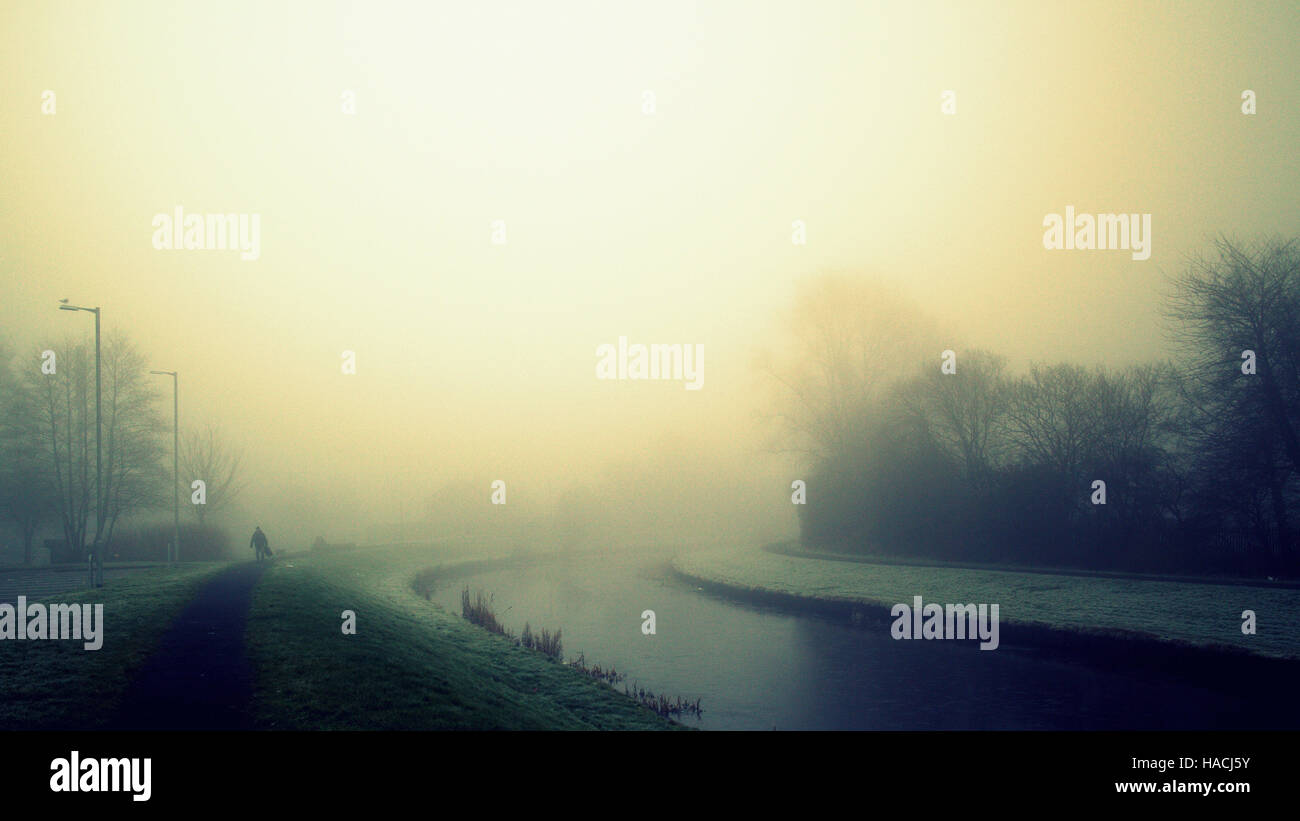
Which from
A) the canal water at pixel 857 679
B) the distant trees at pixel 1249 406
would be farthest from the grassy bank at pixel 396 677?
the distant trees at pixel 1249 406

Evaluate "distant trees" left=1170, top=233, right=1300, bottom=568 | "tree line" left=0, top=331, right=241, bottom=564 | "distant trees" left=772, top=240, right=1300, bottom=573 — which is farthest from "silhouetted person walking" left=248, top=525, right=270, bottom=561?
"distant trees" left=1170, top=233, right=1300, bottom=568

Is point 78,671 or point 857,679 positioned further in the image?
point 857,679

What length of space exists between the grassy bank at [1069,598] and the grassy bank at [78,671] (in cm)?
2667

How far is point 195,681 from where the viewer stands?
13.9 m

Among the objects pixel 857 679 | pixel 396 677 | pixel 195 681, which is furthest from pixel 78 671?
pixel 857 679

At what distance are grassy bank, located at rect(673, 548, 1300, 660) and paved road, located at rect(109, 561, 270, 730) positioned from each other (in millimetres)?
24888

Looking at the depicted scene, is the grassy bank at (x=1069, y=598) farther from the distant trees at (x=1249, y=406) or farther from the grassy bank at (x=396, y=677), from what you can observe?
the grassy bank at (x=396, y=677)

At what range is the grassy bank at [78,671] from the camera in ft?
39.2

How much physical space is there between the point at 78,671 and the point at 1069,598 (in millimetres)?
32276

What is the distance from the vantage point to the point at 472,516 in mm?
99438

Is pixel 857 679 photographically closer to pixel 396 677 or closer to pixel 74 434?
pixel 396 677

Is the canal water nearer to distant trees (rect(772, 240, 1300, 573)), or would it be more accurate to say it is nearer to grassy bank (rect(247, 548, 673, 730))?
grassy bank (rect(247, 548, 673, 730))
